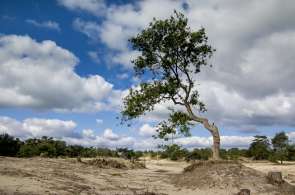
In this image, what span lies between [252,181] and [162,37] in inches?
488

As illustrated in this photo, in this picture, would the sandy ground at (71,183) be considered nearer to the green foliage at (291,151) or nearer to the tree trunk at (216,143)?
the tree trunk at (216,143)

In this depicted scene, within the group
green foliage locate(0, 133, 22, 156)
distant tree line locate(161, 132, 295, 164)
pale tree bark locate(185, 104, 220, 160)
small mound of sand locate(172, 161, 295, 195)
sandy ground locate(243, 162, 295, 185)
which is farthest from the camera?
distant tree line locate(161, 132, 295, 164)

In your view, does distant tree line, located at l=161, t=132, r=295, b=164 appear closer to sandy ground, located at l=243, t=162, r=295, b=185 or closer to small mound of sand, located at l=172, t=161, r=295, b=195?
sandy ground, located at l=243, t=162, r=295, b=185

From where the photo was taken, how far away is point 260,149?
85000 millimetres

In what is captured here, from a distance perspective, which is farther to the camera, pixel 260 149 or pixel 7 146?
pixel 260 149

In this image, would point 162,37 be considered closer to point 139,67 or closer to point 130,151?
point 139,67

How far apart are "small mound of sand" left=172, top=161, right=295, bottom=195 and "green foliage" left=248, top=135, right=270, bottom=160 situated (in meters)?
59.1

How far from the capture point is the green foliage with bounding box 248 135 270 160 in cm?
8368

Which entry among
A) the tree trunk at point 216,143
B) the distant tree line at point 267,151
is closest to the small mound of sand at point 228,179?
the tree trunk at point 216,143

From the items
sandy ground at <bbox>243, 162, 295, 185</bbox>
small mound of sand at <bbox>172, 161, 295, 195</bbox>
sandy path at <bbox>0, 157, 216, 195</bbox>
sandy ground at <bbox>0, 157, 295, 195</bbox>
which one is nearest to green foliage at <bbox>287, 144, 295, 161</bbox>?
Answer: sandy ground at <bbox>243, 162, 295, 185</bbox>

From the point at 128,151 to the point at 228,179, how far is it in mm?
56272

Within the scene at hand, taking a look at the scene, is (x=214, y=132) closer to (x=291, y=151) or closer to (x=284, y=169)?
(x=284, y=169)

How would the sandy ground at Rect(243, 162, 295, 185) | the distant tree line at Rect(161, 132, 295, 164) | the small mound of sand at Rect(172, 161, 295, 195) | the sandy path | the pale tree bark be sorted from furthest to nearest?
1. the distant tree line at Rect(161, 132, 295, 164)
2. the sandy ground at Rect(243, 162, 295, 185)
3. the pale tree bark
4. the small mound of sand at Rect(172, 161, 295, 195)
5. the sandy path

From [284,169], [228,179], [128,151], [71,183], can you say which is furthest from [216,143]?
[128,151]
